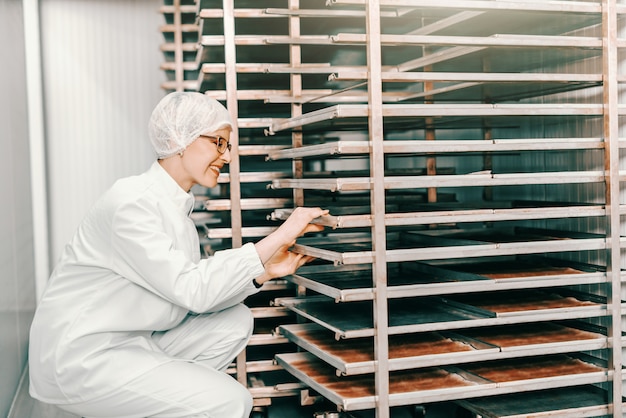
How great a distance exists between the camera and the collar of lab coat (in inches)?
97.5

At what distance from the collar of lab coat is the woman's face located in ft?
0.21

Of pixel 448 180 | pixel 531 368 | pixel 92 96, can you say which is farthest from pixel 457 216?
pixel 92 96

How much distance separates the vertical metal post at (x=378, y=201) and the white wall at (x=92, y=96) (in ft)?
9.97

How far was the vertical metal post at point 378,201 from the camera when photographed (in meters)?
2.33

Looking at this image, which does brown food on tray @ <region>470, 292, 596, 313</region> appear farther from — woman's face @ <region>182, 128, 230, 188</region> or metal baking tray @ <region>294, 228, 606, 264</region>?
woman's face @ <region>182, 128, 230, 188</region>

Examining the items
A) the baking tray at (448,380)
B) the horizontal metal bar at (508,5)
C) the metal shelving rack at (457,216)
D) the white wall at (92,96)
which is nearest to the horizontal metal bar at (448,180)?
the metal shelving rack at (457,216)

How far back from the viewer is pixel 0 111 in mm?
3229

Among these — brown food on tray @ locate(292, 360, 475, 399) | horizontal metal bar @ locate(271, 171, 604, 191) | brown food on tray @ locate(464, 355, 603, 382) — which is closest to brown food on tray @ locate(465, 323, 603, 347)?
brown food on tray @ locate(464, 355, 603, 382)

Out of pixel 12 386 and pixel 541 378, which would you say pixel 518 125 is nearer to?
pixel 541 378

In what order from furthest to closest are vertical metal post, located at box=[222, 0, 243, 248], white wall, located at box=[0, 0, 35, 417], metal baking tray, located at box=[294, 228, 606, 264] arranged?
white wall, located at box=[0, 0, 35, 417] → vertical metal post, located at box=[222, 0, 243, 248] → metal baking tray, located at box=[294, 228, 606, 264]

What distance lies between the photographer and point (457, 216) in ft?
7.95

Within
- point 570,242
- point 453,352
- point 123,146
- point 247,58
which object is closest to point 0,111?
point 247,58

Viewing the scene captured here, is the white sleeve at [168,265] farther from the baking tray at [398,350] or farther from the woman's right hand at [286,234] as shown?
the baking tray at [398,350]

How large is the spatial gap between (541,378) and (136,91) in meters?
3.57
